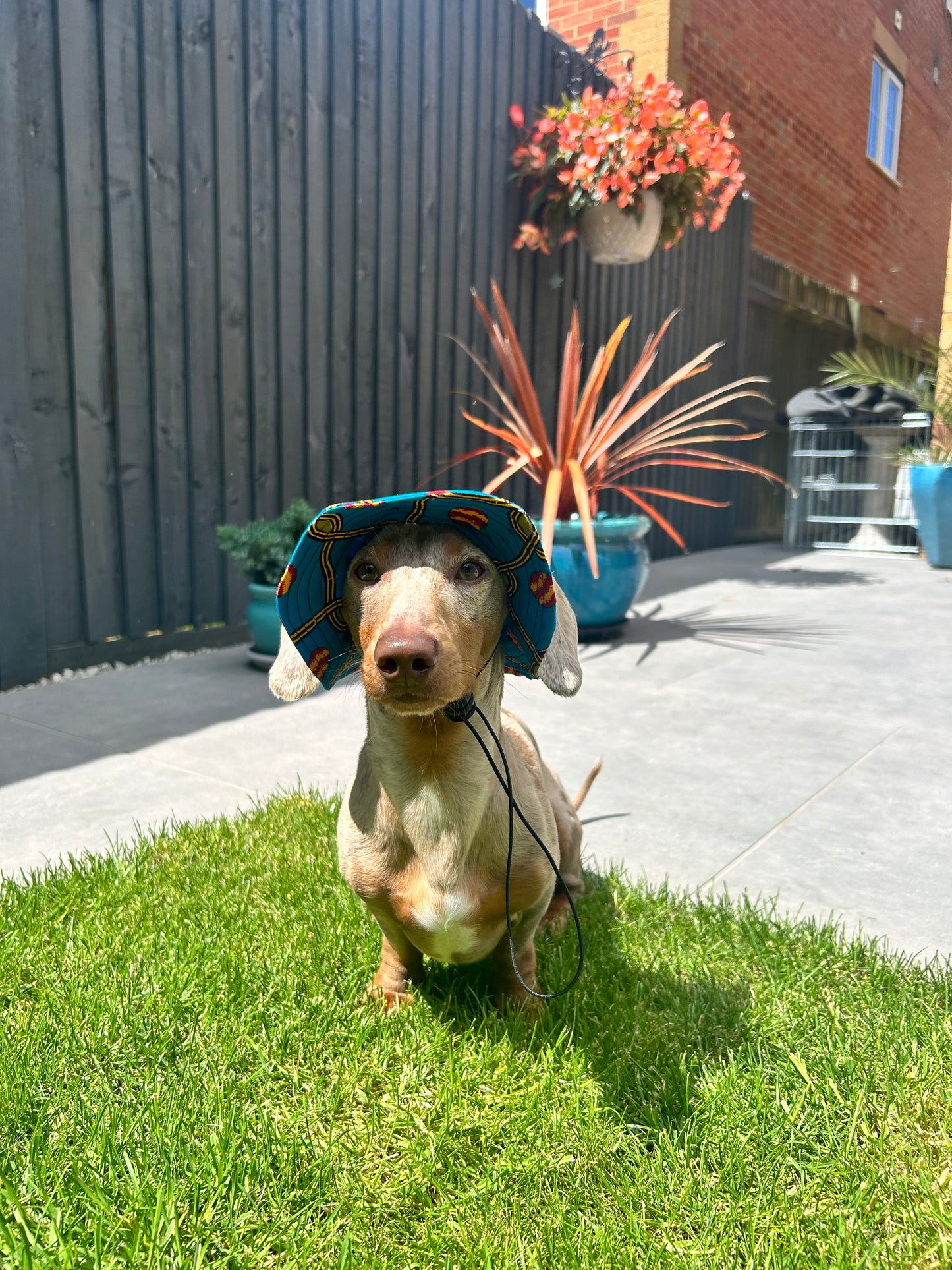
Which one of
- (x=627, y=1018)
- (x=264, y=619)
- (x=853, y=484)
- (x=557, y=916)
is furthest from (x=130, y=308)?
(x=853, y=484)

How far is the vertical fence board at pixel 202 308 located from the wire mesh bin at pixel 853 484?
18.3 feet

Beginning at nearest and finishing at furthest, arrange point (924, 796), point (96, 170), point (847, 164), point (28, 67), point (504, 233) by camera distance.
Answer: point (924, 796) < point (28, 67) < point (96, 170) < point (504, 233) < point (847, 164)

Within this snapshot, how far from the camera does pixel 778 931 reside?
1903 millimetres

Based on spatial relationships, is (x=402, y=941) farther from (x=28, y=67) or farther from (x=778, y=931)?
(x=28, y=67)

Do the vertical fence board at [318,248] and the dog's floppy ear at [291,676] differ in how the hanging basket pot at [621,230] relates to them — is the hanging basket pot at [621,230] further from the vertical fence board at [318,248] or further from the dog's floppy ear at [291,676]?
the dog's floppy ear at [291,676]

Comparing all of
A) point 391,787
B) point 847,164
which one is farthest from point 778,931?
point 847,164

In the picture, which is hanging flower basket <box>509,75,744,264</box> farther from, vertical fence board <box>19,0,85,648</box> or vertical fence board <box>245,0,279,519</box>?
vertical fence board <box>19,0,85,648</box>

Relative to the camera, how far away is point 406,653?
3.80ft

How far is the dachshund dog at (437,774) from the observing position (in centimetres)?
126

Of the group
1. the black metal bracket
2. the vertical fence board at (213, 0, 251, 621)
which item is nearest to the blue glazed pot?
the vertical fence board at (213, 0, 251, 621)

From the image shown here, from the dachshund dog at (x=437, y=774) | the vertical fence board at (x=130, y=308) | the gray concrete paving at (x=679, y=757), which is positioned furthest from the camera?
the vertical fence board at (x=130, y=308)

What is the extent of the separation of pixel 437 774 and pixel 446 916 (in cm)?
22

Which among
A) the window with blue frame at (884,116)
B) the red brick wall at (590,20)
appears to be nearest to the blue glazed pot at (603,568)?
the red brick wall at (590,20)

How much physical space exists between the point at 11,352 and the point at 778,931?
3.27 meters
